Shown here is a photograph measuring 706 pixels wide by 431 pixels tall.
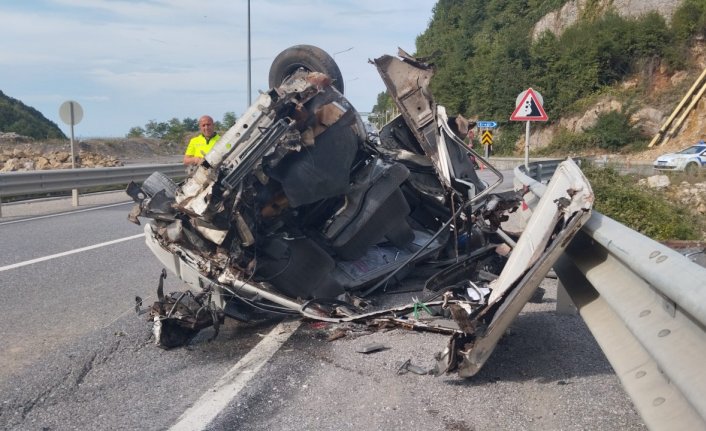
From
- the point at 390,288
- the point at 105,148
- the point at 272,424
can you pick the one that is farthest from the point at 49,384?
the point at 105,148

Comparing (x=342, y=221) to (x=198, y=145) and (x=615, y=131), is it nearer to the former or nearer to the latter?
(x=198, y=145)

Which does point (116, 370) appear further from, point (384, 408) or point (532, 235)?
point (532, 235)

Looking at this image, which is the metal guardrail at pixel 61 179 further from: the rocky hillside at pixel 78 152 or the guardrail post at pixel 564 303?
the guardrail post at pixel 564 303

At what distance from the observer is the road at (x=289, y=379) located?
3.31 m

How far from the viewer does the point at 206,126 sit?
830 cm

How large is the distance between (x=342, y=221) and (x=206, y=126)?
3402 mm

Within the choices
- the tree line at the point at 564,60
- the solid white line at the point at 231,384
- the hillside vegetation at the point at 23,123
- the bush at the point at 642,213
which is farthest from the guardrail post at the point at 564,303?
the hillside vegetation at the point at 23,123

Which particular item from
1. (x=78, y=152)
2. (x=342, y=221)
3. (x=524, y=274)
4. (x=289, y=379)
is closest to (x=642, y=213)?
(x=342, y=221)

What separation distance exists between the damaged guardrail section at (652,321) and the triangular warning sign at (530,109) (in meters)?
11.5

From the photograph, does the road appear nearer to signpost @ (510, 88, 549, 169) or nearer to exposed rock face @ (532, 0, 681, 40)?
signpost @ (510, 88, 549, 169)

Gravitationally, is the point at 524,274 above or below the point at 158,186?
below

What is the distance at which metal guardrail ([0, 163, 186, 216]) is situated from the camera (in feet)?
47.2

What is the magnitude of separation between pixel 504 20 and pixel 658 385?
5542 centimetres

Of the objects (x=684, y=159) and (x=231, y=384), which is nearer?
(x=231, y=384)
